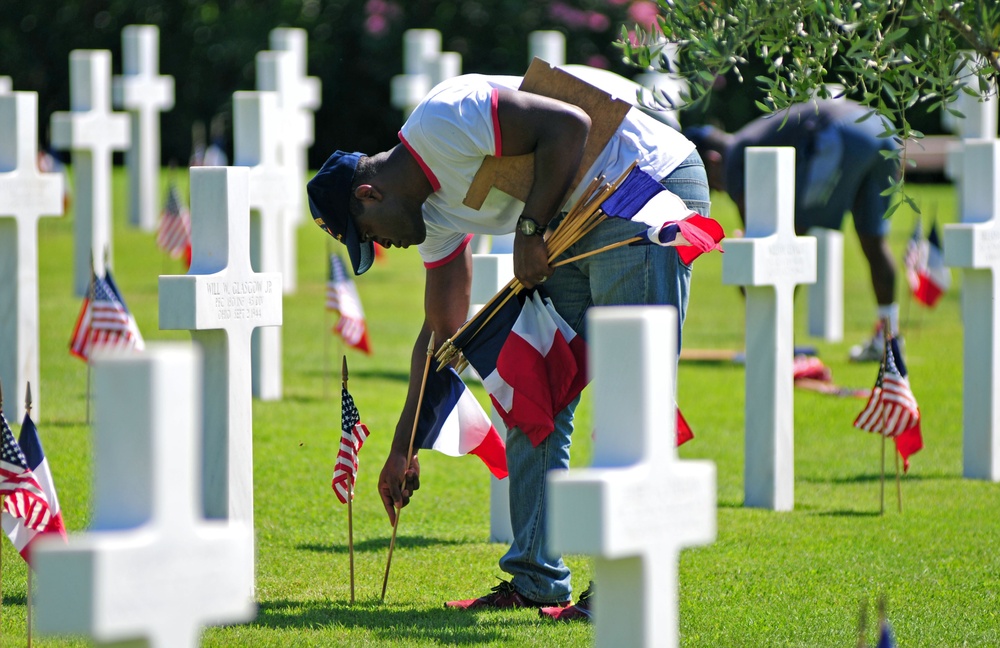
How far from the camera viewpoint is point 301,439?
26.9 feet

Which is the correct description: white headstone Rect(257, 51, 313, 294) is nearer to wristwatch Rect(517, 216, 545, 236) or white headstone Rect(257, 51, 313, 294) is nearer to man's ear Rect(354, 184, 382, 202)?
man's ear Rect(354, 184, 382, 202)

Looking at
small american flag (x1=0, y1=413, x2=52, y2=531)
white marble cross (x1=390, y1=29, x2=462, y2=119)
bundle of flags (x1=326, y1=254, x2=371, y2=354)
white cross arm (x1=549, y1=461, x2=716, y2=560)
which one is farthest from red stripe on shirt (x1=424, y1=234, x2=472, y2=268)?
white marble cross (x1=390, y1=29, x2=462, y2=119)

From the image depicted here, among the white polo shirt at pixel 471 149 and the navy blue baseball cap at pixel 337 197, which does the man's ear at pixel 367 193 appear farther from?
the white polo shirt at pixel 471 149

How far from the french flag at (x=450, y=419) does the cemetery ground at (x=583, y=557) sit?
0.55 meters

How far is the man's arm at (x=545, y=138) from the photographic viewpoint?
4.67 metres

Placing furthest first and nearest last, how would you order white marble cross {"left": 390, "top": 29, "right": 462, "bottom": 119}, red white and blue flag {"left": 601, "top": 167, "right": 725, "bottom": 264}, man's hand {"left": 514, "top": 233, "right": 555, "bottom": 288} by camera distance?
white marble cross {"left": 390, "top": 29, "right": 462, "bottom": 119} < man's hand {"left": 514, "top": 233, "right": 555, "bottom": 288} < red white and blue flag {"left": 601, "top": 167, "right": 725, "bottom": 264}

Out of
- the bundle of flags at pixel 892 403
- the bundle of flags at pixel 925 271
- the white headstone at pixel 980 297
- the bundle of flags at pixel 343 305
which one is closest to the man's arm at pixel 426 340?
the bundle of flags at pixel 892 403

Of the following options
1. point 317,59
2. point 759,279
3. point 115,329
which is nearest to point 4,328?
point 115,329

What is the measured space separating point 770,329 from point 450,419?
2146 millimetres

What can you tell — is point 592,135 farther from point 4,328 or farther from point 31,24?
point 31,24

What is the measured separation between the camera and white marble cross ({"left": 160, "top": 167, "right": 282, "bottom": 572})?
5.11m

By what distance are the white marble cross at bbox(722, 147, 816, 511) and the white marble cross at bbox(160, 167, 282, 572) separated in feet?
7.79

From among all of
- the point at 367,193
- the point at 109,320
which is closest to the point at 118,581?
the point at 367,193

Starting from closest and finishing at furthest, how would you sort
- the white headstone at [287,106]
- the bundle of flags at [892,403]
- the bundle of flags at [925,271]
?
the bundle of flags at [892,403]
the bundle of flags at [925,271]
the white headstone at [287,106]
